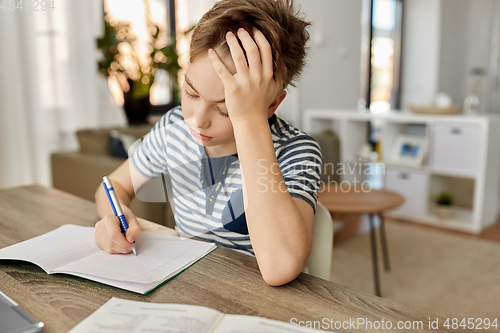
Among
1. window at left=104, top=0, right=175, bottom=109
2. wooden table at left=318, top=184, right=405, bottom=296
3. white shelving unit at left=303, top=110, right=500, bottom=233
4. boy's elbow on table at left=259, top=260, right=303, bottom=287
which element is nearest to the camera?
boy's elbow on table at left=259, top=260, right=303, bottom=287

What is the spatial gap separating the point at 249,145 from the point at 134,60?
2.35m

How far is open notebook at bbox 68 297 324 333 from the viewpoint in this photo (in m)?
0.47

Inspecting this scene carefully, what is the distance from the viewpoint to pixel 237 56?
619 mm

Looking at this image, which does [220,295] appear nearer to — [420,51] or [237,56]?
[237,56]

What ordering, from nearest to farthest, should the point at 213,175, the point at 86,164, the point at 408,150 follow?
1. the point at 213,175
2. the point at 86,164
3. the point at 408,150

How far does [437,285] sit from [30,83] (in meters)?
2.46

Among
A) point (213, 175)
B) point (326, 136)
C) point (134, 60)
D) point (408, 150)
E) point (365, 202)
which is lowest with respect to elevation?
point (365, 202)

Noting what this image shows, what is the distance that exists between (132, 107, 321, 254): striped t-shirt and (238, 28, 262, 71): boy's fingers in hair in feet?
0.70

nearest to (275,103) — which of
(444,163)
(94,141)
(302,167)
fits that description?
(302,167)

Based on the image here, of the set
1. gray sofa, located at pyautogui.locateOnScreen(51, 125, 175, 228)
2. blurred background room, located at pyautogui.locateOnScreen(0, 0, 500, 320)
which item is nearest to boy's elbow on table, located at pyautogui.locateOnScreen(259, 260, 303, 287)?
blurred background room, located at pyautogui.locateOnScreen(0, 0, 500, 320)

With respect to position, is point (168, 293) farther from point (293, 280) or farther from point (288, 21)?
point (288, 21)

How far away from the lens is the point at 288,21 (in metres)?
0.70

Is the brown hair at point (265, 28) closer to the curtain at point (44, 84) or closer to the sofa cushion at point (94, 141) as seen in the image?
the sofa cushion at point (94, 141)

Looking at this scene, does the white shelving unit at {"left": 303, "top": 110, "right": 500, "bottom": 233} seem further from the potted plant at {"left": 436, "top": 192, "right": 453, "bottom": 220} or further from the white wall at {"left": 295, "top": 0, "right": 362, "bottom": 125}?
the white wall at {"left": 295, "top": 0, "right": 362, "bottom": 125}
